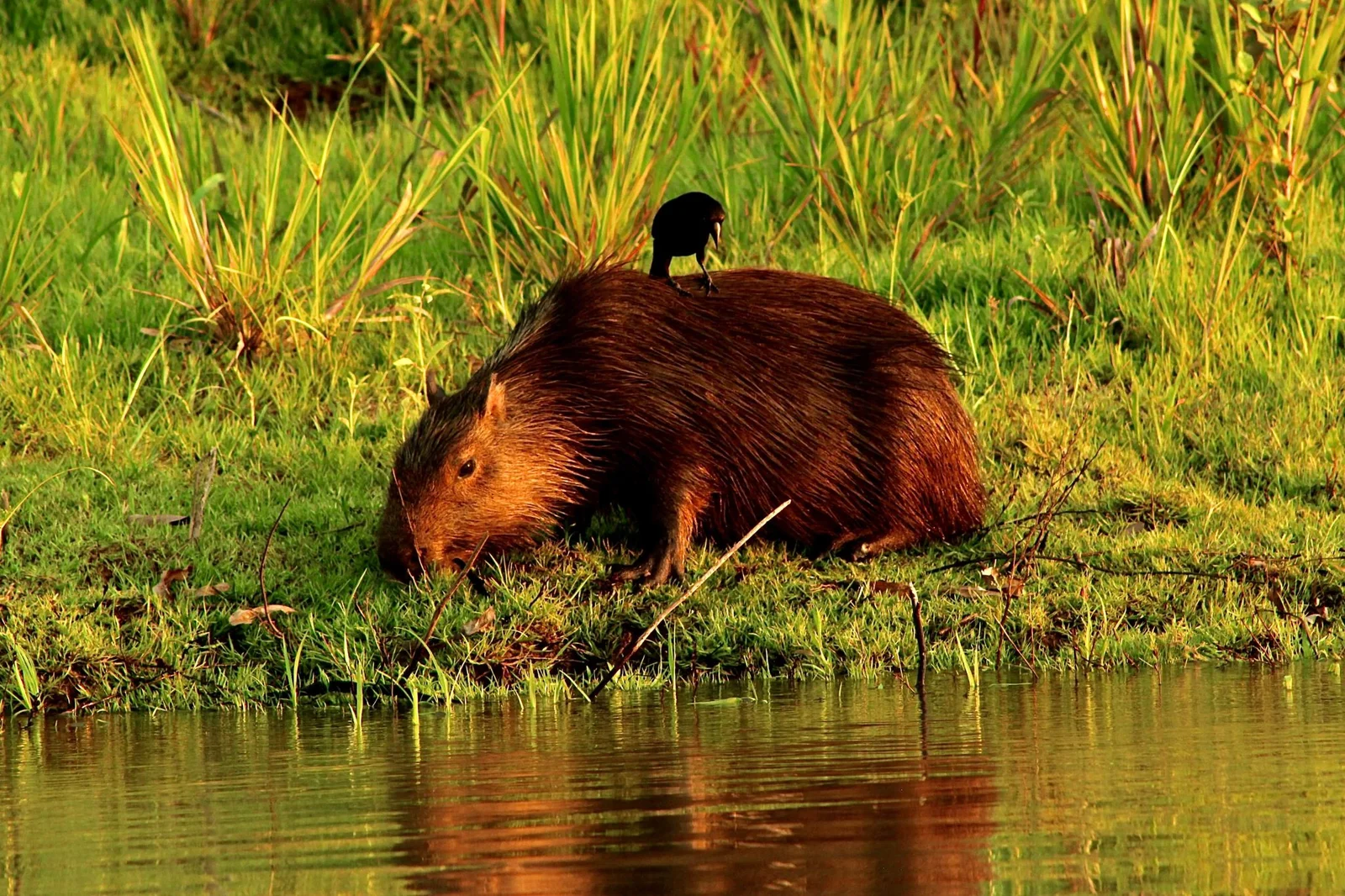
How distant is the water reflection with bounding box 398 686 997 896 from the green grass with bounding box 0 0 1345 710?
1079 mm

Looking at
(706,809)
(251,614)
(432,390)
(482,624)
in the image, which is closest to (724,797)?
(706,809)

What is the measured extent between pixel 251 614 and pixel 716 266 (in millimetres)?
3288

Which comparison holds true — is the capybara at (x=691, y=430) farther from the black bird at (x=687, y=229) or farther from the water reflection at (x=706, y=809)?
the water reflection at (x=706, y=809)

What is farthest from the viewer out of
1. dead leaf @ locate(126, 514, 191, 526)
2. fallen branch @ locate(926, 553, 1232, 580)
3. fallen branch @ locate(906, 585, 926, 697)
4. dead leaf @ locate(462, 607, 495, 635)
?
dead leaf @ locate(126, 514, 191, 526)

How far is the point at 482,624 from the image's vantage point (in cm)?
536

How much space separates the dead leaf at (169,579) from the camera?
221 inches

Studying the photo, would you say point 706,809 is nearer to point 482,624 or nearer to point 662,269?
point 482,624

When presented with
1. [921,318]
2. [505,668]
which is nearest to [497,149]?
[921,318]

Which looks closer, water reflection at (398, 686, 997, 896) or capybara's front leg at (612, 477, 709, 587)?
water reflection at (398, 686, 997, 896)

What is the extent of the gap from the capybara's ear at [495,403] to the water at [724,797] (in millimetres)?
1131

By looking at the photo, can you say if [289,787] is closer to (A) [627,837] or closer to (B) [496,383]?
(A) [627,837]

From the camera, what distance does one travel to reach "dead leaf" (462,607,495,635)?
5332 millimetres

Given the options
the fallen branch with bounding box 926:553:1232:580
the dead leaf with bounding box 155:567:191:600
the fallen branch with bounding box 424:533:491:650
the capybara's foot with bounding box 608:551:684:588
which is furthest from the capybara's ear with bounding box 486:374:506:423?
the fallen branch with bounding box 926:553:1232:580

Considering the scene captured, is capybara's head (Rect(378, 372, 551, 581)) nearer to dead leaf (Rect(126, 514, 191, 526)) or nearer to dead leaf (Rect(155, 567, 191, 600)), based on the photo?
dead leaf (Rect(155, 567, 191, 600))
